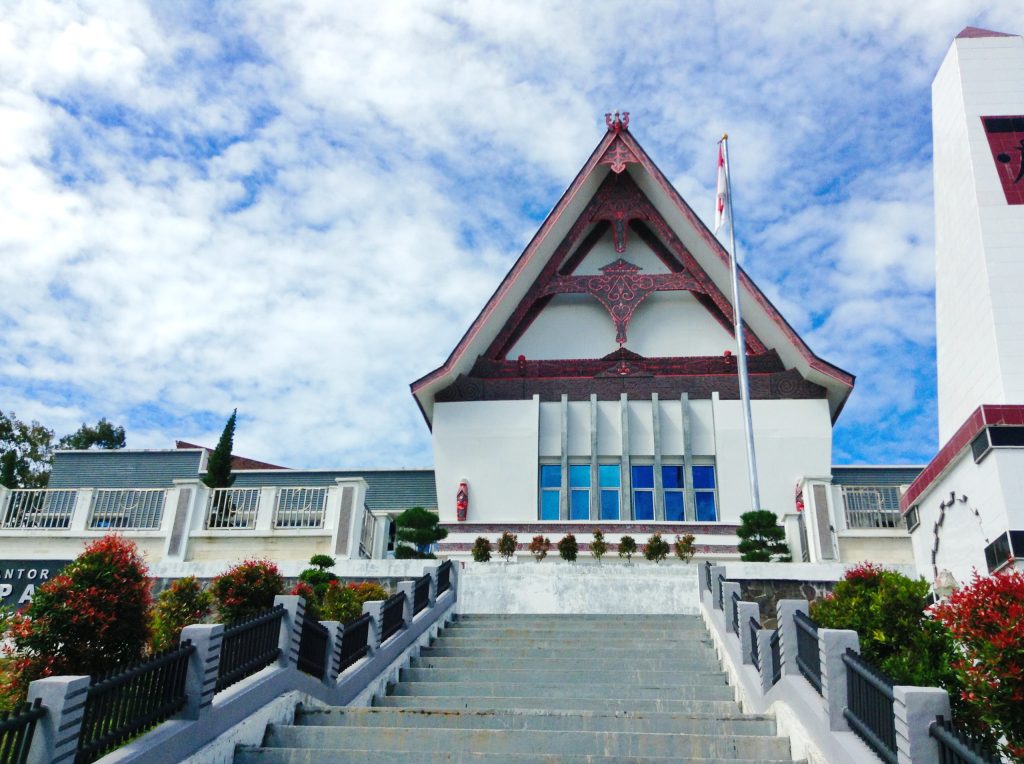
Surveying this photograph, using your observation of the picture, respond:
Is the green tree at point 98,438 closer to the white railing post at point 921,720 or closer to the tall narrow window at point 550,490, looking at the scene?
the tall narrow window at point 550,490

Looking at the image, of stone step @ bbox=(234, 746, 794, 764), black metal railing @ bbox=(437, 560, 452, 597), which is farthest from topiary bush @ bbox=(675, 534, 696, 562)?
stone step @ bbox=(234, 746, 794, 764)

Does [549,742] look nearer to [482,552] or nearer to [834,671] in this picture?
[834,671]

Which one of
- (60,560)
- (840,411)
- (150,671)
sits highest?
(840,411)

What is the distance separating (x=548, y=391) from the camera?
68.7 ft

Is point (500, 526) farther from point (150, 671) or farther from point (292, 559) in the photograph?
point (150, 671)

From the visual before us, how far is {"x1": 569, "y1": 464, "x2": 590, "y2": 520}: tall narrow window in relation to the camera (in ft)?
65.1

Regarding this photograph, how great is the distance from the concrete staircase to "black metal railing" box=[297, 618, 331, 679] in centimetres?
45

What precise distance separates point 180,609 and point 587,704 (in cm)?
484

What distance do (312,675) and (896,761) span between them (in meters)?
5.00

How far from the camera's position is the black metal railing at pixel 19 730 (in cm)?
441

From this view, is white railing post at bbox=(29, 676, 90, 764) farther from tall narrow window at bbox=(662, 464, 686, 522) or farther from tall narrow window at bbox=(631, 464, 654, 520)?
tall narrow window at bbox=(662, 464, 686, 522)

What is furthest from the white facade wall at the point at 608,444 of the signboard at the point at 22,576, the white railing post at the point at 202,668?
the white railing post at the point at 202,668

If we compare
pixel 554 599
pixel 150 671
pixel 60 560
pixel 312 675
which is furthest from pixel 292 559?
pixel 150 671

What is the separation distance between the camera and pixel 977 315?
1241 cm
